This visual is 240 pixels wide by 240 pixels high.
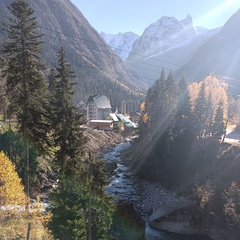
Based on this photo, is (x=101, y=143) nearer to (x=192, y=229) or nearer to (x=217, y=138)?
(x=217, y=138)

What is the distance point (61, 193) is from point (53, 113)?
6.53 m

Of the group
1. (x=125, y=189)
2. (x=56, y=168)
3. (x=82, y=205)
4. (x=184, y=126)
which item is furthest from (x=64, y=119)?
(x=184, y=126)

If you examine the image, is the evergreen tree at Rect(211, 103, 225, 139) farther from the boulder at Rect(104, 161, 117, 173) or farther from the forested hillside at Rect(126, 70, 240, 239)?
the boulder at Rect(104, 161, 117, 173)

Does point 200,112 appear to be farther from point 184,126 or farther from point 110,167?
point 110,167

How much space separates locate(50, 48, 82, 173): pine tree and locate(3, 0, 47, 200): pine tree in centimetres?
153

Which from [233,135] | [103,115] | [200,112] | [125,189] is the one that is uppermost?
[200,112]

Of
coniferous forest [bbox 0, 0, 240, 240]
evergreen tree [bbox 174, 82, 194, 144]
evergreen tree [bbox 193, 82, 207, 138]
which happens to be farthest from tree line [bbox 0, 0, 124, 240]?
evergreen tree [bbox 193, 82, 207, 138]

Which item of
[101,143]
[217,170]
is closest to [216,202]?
[217,170]

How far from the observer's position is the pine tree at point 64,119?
22141 mm

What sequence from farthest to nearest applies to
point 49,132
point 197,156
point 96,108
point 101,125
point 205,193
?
point 96,108
point 101,125
point 197,156
point 205,193
point 49,132

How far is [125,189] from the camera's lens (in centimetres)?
5031

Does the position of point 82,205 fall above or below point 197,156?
above

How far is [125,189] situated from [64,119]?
31479 millimetres

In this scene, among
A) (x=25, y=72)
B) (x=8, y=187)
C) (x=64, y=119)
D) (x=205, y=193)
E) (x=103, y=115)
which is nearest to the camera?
(x=25, y=72)
